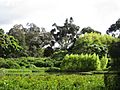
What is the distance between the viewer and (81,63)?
4488 cm

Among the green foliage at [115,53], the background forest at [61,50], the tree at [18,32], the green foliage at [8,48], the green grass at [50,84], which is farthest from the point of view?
the tree at [18,32]

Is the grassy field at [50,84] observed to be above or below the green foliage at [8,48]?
below

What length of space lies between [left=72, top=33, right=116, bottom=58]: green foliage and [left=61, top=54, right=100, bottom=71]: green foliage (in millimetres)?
9856

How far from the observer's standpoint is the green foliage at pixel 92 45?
55.8 m

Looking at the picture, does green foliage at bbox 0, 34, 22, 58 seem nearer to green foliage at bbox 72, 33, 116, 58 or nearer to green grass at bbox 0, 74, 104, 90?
green foliage at bbox 72, 33, 116, 58

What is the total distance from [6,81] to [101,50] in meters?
38.1

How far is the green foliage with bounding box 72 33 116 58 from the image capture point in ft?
183

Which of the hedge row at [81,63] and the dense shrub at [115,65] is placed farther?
the hedge row at [81,63]

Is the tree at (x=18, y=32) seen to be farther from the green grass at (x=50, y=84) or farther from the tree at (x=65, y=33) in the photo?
the green grass at (x=50, y=84)

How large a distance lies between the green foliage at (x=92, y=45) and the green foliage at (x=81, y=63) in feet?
32.3

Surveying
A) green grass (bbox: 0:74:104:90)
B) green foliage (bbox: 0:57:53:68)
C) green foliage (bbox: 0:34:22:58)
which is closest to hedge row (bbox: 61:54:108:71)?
green foliage (bbox: 0:57:53:68)

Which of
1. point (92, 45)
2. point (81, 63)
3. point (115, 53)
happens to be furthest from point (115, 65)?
point (92, 45)

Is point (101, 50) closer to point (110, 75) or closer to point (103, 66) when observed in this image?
point (103, 66)

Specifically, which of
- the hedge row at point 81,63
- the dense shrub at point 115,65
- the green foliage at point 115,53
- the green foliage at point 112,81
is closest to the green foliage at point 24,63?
the hedge row at point 81,63
